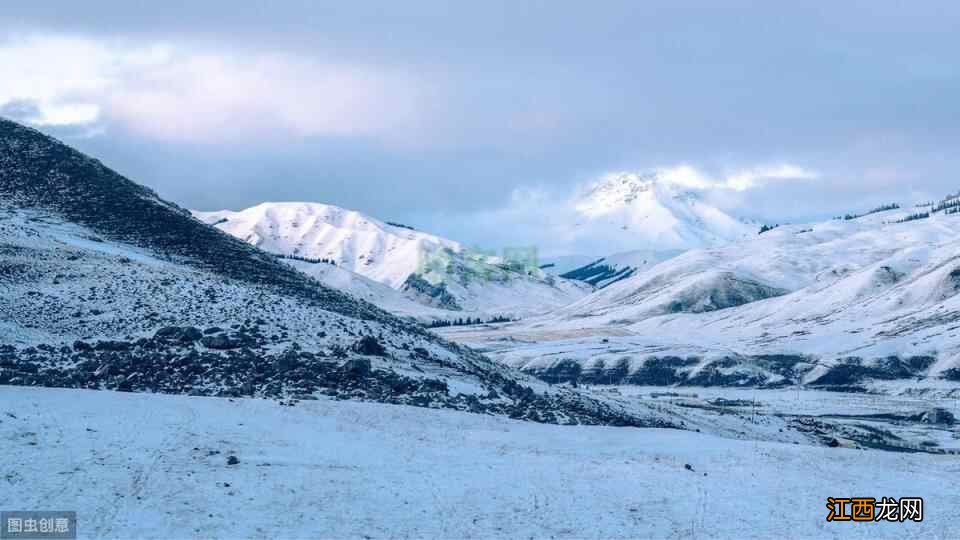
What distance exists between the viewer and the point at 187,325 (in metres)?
80.2

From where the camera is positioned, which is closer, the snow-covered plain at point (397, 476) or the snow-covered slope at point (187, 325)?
the snow-covered plain at point (397, 476)

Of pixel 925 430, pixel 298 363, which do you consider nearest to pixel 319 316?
pixel 298 363

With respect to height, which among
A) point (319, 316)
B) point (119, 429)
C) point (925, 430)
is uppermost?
point (319, 316)

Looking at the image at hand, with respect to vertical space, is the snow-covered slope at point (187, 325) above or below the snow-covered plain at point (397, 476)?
above

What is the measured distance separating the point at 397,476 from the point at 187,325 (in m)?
41.3

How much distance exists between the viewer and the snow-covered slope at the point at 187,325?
235 ft

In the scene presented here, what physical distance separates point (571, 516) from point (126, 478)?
16.8m

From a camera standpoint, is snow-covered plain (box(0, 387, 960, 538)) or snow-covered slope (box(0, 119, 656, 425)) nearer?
snow-covered plain (box(0, 387, 960, 538))

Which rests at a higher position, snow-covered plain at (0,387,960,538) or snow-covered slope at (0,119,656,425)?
snow-covered slope at (0,119,656,425)

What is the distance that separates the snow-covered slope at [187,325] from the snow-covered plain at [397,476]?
48.2ft

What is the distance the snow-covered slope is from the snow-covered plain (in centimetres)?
1471

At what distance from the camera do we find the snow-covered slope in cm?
7156

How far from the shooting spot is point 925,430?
151 metres

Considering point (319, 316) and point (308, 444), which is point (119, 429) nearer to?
point (308, 444)
